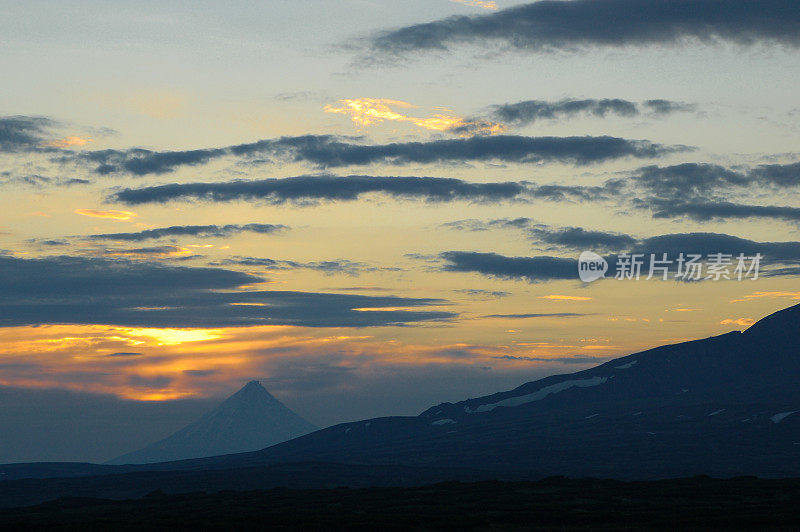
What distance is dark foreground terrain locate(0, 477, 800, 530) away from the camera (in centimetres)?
10581

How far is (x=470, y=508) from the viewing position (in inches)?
5177

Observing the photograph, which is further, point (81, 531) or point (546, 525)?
point (81, 531)

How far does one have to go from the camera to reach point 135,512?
15638 centimetres

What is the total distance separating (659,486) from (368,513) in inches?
2261

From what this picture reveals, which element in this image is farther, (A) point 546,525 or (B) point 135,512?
(B) point 135,512

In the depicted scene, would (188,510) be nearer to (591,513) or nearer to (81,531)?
(81,531)

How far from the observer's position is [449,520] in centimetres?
11038

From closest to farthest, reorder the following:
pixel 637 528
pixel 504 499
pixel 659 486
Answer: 1. pixel 637 528
2. pixel 504 499
3. pixel 659 486

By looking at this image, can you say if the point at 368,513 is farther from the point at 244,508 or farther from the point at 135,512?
the point at 135,512

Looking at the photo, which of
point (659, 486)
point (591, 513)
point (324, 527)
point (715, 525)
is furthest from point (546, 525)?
point (659, 486)

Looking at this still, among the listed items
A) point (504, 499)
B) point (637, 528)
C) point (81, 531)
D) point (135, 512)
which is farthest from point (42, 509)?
point (637, 528)

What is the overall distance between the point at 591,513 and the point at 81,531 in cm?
6500

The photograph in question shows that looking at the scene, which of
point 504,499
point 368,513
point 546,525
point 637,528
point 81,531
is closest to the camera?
point 637,528

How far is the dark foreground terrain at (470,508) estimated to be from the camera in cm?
10581
